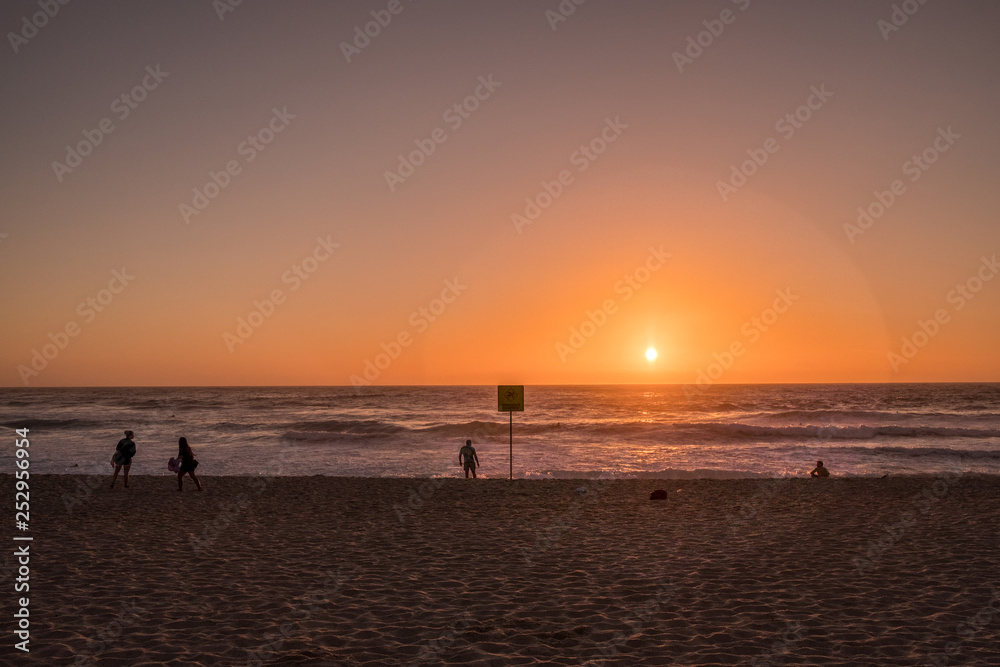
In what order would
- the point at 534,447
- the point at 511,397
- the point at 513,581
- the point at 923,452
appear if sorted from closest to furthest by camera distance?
the point at 513,581
the point at 511,397
the point at 923,452
the point at 534,447

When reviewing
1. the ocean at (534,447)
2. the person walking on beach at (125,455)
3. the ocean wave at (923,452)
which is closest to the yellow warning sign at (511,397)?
the ocean at (534,447)

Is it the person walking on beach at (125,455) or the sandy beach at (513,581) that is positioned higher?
the person walking on beach at (125,455)

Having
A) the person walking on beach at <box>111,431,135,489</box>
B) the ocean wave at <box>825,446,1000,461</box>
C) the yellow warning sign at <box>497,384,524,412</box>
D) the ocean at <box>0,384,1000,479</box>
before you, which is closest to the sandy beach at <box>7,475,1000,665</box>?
the person walking on beach at <box>111,431,135,489</box>

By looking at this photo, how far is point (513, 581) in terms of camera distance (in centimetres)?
867

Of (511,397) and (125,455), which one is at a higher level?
(511,397)

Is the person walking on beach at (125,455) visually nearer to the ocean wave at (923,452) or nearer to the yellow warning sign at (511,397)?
the yellow warning sign at (511,397)

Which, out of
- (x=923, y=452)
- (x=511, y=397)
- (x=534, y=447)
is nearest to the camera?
(x=511, y=397)

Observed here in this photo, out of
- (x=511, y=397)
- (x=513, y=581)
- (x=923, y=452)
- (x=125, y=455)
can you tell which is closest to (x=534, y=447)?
(x=511, y=397)

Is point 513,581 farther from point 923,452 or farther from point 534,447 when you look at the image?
point 923,452

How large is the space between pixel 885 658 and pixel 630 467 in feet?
71.9

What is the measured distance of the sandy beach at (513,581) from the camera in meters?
6.26

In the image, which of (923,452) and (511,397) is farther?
(923,452)

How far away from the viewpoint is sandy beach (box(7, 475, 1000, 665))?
626 centimetres

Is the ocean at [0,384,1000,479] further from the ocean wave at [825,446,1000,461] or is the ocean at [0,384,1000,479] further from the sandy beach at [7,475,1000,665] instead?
the sandy beach at [7,475,1000,665]
